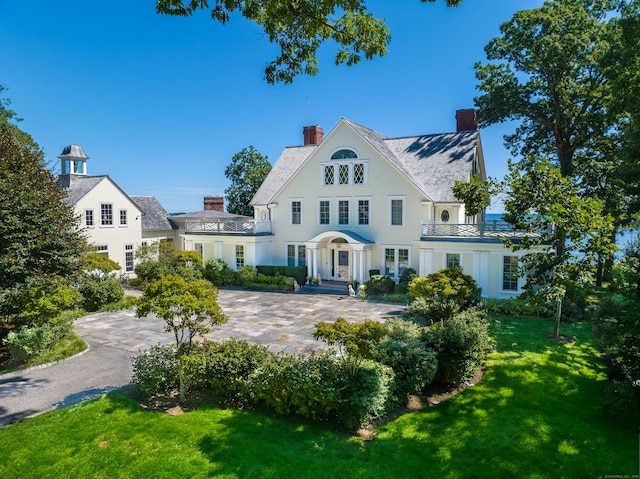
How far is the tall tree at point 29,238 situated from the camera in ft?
39.1

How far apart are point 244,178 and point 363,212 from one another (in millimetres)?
21311

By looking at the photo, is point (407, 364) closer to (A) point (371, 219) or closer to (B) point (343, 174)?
(A) point (371, 219)

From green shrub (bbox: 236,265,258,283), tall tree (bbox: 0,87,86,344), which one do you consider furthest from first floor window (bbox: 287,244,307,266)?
tall tree (bbox: 0,87,86,344)

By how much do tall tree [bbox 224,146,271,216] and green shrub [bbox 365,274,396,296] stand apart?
23.1 meters

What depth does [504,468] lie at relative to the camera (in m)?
6.54

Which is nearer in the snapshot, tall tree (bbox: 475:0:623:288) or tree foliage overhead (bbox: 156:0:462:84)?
tree foliage overhead (bbox: 156:0:462:84)

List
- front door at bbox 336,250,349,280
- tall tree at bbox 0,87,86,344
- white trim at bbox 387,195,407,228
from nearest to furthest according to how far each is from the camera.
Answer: tall tree at bbox 0,87,86,344, white trim at bbox 387,195,407,228, front door at bbox 336,250,349,280

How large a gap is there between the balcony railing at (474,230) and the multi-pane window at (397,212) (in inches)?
77.7

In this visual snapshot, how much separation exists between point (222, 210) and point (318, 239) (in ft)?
44.3

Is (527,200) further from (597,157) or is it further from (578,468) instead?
(597,157)

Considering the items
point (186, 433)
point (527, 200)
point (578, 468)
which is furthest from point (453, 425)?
point (527, 200)

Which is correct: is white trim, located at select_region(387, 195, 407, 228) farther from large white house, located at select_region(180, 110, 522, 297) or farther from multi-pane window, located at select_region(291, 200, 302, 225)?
multi-pane window, located at select_region(291, 200, 302, 225)

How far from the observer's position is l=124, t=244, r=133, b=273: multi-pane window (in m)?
29.7

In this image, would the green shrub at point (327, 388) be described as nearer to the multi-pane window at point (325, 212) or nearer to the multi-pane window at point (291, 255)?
the multi-pane window at point (325, 212)
